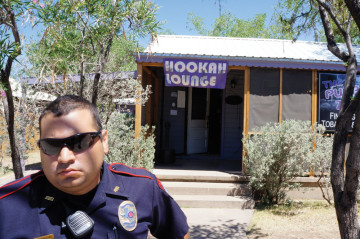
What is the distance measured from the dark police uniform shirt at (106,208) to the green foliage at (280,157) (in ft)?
17.0

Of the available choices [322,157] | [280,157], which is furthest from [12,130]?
[322,157]

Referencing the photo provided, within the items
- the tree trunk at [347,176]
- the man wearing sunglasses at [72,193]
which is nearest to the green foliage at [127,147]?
the tree trunk at [347,176]

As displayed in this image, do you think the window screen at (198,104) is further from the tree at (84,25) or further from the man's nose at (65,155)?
the man's nose at (65,155)

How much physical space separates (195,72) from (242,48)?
8.12ft

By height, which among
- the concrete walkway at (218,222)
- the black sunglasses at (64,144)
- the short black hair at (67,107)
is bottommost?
the concrete walkway at (218,222)

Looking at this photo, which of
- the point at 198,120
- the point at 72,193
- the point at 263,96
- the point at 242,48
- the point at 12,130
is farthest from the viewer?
the point at 198,120

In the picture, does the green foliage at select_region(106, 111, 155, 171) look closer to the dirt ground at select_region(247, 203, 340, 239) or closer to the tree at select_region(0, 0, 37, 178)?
the dirt ground at select_region(247, 203, 340, 239)

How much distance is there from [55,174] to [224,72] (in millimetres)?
6497

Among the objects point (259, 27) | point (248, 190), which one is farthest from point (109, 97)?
point (259, 27)

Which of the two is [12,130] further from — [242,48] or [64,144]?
[242,48]

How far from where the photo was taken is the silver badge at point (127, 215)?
4.38ft

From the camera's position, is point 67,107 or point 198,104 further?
point 198,104

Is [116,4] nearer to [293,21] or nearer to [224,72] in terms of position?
[293,21]

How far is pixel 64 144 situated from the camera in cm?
119
